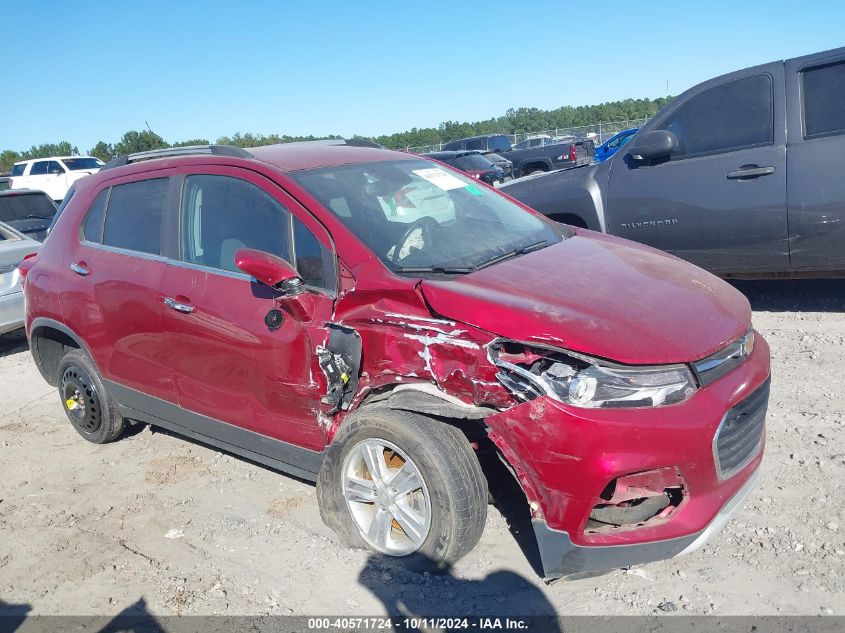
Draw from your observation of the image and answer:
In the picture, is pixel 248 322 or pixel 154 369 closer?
pixel 248 322

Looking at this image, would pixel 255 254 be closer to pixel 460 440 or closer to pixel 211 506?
pixel 460 440

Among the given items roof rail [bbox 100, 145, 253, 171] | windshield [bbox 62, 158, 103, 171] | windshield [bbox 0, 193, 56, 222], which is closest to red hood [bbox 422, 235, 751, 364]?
roof rail [bbox 100, 145, 253, 171]

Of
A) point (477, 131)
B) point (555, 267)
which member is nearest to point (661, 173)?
point (555, 267)

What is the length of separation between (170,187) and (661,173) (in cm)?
390

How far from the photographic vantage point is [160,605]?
3111mm

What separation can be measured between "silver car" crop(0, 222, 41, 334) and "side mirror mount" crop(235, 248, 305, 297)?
17.5 ft

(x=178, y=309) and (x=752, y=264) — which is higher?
(x=178, y=309)

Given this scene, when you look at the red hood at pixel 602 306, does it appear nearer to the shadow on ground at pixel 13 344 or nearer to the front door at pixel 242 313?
the front door at pixel 242 313

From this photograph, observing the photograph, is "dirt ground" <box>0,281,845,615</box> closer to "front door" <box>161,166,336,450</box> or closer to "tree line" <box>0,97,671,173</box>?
"front door" <box>161,166,336,450</box>

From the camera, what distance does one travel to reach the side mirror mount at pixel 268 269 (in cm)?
320

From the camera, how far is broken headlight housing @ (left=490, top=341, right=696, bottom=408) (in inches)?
104

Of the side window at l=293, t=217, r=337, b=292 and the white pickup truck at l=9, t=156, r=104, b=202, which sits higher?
Result: the white pickup truck at l=9, t=156, r=104, b=202

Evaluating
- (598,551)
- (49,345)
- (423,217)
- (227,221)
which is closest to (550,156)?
(49,345)

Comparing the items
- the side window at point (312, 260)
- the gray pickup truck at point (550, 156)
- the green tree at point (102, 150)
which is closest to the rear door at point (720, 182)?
the side window at point (312, 260)
